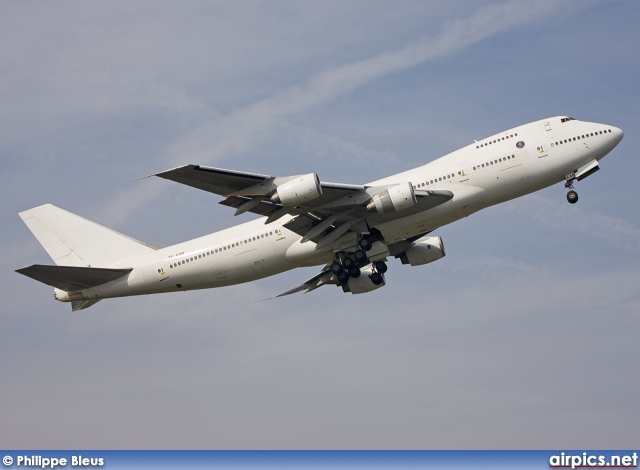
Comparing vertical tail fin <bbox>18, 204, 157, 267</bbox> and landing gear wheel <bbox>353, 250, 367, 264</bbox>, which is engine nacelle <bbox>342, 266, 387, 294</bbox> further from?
vertical tail fin <bbox>18, 204, 157, 267</bbox>

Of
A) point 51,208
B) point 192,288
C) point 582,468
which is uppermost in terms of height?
point 51,208

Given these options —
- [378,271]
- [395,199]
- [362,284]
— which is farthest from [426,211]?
[362,284]

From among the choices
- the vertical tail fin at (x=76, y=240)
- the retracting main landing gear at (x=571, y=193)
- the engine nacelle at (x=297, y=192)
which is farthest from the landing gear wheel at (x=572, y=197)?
the vertical tail fin at (x=76, y=240)

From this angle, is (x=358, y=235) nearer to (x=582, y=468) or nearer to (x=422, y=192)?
(x=422, y=192)

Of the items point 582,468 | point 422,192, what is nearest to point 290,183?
point 422,192

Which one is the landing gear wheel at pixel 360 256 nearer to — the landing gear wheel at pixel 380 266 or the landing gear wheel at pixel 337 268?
the landing gear wheel at pixel 337 268

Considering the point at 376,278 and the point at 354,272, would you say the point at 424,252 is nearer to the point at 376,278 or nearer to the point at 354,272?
the point at 376,278

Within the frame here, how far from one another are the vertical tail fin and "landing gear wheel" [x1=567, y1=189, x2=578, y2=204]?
71.8ft

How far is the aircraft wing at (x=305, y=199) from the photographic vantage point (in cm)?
3894

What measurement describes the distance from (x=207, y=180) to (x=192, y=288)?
8.88m

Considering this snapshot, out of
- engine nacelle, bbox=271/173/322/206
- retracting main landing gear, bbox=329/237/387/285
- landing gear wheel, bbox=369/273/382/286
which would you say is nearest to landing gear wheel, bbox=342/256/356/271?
retracting main landing gear, bbox=329/237/387/285

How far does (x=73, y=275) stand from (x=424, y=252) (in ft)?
61.7

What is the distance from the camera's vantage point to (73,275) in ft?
150

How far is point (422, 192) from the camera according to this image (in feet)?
135
